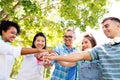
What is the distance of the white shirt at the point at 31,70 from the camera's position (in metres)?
5.96

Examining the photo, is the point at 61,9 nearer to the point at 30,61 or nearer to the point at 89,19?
the point at 89,19

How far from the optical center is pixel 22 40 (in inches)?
774

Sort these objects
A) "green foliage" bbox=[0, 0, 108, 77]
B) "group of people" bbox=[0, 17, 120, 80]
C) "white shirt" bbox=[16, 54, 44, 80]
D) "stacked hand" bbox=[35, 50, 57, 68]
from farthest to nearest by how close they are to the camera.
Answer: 1. "green foliage" bbox=[0, 0, 108, 77]
2. "white shirt" bbox=[16, 54, 44, 80]
3. "stacked hand" bbox=[35, 50, 57, 68]
4. "group of people" bbox=[0, 17, 120, 80]

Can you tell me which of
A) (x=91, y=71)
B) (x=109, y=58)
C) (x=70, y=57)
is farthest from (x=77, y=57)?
(x=91, y=71)

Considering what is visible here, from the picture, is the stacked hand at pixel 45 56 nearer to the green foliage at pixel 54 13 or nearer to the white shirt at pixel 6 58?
the white shirt at pixel 6 58

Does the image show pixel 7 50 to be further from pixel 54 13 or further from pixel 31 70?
pixel 54 13

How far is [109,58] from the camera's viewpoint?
4.12m

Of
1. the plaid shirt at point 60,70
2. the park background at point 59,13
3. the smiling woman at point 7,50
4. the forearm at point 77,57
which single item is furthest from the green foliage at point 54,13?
the forearm at point 77,57

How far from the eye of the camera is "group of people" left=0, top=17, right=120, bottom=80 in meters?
4.16

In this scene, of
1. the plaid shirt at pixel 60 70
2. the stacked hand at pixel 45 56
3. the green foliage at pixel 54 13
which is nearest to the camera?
the stacked hand at pixel 45 56

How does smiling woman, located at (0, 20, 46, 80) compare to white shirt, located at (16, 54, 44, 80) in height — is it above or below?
above

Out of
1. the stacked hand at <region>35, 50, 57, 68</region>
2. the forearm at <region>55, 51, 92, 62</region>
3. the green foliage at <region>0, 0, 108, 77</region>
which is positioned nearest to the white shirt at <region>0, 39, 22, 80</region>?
the stacked hand at <region>35, 50, 57, 68</region>

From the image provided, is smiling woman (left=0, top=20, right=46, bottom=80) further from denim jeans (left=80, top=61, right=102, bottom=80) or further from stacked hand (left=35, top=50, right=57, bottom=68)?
denim jeans (left=80, top=61, right=102, bottom=80)

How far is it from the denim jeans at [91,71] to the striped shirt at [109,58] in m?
0.39
